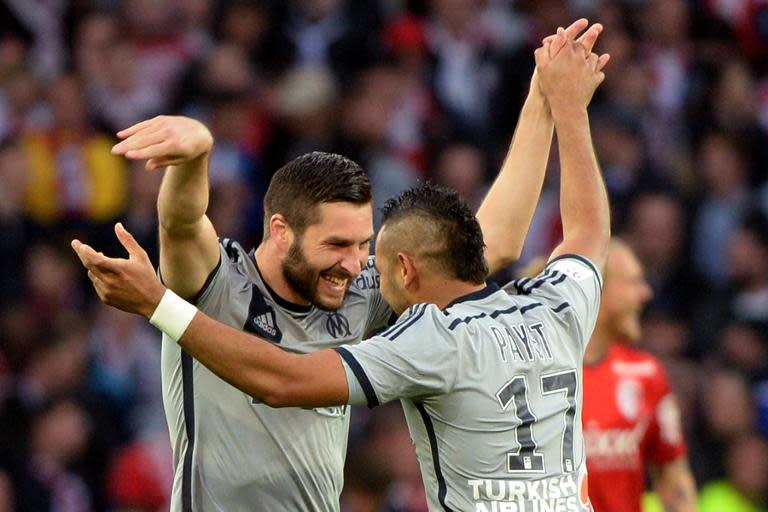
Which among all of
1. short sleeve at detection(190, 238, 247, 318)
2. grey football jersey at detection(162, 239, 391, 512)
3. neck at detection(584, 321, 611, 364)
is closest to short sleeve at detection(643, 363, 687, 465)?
neck at detection(584, 321, 611, 364)

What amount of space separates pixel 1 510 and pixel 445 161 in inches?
145

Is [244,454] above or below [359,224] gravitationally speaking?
below

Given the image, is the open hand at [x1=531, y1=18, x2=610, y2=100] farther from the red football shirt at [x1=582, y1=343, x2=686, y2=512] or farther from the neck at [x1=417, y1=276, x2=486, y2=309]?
the red football shirt at [x1=582, y1=343, x2=686, y2=512]

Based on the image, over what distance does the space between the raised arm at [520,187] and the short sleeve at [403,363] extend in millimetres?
1029

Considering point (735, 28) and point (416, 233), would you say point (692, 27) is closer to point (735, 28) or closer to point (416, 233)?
point (735, 28)

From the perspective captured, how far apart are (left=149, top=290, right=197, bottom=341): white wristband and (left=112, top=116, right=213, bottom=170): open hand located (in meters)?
0.39

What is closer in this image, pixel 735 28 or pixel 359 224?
pixel 359 224

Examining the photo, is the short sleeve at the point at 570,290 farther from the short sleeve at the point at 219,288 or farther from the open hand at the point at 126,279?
the open hand at the point at 126,279

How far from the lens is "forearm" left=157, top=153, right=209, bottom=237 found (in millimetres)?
4402

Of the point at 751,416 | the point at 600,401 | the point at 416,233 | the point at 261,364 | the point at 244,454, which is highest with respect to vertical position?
the point at 416,233

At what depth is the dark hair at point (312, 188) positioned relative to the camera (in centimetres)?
478

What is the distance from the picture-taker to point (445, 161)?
995cm

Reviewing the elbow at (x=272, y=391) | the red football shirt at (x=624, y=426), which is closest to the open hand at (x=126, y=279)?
the elbow at (x=272, y=391)

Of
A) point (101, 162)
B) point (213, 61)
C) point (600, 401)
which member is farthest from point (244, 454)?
point (213, 61)
